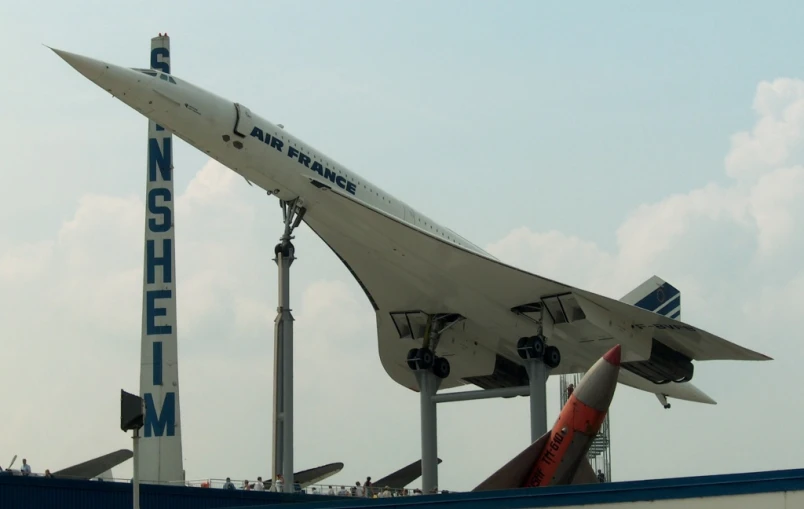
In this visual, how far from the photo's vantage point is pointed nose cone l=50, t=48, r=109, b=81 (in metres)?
20.0

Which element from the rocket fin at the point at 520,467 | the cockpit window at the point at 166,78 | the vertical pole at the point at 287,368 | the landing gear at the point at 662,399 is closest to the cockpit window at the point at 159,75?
the cockpit window at the point at 166,78

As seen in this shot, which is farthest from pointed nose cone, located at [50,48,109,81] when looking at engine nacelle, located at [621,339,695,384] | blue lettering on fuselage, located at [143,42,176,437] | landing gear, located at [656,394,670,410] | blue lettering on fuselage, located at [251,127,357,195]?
landing gear, located at [656,394,670,410]

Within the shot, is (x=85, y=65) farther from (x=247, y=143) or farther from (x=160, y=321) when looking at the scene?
(x=160, y=321)

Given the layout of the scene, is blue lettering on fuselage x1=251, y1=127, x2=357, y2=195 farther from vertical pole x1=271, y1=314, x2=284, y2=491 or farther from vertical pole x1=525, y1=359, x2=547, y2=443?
vertical pole x1=525, y1=359, x2=547, y2=443

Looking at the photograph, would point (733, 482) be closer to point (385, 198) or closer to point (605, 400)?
point (605, 400)

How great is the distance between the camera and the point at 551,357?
25.5m

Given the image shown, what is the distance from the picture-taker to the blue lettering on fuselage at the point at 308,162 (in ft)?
71.9

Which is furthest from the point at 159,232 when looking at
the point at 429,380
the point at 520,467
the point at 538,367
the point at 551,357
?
the point at 520,467

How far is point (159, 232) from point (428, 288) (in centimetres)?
568

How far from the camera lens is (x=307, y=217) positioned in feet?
76.8

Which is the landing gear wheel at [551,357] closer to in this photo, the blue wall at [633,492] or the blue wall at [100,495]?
the blue wall at [100,495]

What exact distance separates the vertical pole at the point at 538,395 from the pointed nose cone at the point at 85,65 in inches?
418

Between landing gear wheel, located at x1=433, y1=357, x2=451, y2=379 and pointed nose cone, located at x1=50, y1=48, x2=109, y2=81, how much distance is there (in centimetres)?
1067

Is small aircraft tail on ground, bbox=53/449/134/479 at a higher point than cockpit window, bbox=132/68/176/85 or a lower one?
lower
